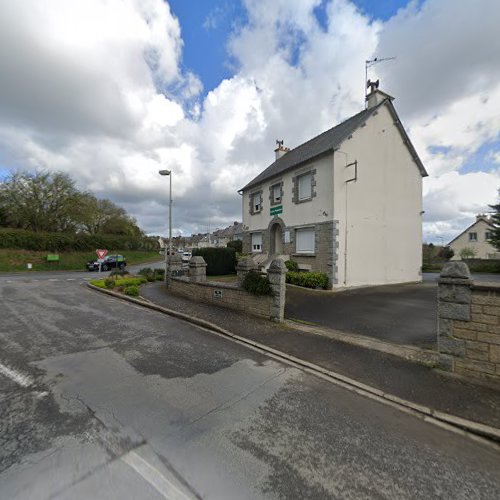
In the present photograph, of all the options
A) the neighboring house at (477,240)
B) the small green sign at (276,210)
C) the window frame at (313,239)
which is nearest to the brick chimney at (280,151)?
the small green sign at (276,210)

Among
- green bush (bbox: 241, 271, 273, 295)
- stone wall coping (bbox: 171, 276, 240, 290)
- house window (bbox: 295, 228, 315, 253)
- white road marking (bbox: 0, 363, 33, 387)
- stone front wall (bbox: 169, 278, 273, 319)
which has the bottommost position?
white road marking (bbox: 0, 363, 33, 387)

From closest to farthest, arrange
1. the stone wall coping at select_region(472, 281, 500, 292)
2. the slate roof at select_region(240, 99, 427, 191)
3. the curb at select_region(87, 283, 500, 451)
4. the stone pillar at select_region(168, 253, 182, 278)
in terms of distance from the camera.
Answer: the curb at select_region(87, 283, 500, 451) → the stone wall coping at select_region(472, 281, 500, 292) → the stone pillar at select_region(168, 253, 182, 278) → the slate roof at select_region(240, 99, 427, 191)

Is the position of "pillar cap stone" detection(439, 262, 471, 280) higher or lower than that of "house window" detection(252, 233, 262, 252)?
lower

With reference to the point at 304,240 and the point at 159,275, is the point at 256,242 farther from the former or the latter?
the point at 159,275

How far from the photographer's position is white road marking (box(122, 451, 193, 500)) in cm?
214

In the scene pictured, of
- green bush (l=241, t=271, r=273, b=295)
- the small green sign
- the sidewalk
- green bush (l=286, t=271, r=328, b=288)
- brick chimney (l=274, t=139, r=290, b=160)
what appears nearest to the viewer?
the sidewalk

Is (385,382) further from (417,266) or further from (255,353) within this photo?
(417,266)

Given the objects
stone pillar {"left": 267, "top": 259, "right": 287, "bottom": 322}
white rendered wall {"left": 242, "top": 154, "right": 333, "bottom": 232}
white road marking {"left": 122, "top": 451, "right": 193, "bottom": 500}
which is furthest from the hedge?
white road marking {"left": 122, "top": 451, "right": 193, "bottom": 500}

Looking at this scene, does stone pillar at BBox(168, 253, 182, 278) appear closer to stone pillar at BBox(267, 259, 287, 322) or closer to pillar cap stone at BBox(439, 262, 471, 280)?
stone pillar at BBox(267, 259, 287, 322)

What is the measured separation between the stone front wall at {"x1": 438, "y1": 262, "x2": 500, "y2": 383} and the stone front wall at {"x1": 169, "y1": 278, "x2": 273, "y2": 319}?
13.3ft

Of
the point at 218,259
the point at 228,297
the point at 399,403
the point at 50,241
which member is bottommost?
the point at 399,403

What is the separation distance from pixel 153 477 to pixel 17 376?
320 cm

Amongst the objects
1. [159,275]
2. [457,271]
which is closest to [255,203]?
[159,275]

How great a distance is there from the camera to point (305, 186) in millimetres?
15266
